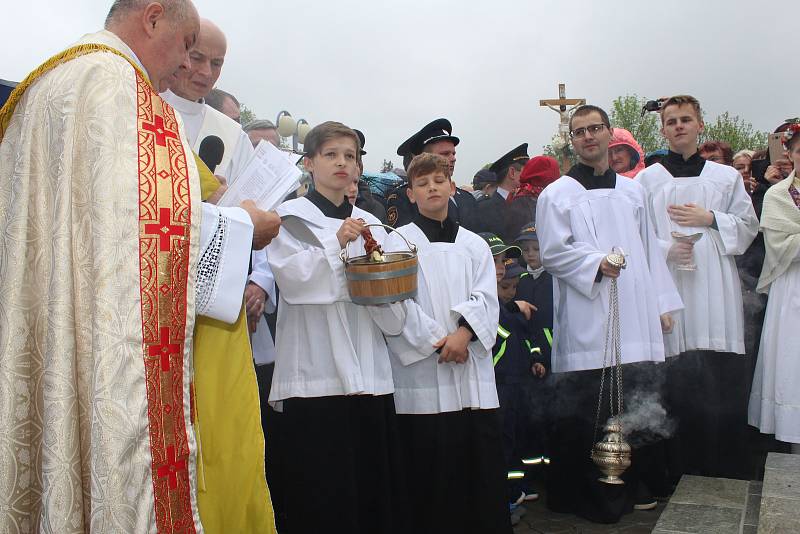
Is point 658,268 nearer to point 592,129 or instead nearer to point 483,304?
point 592,129

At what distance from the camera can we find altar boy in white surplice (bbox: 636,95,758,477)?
5.47m

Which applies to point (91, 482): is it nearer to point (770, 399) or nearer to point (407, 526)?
point (407, 526)

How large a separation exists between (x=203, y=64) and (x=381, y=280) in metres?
1.57

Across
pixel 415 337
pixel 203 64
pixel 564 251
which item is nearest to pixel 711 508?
pixel 564 251

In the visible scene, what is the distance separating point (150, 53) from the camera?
2.78 m

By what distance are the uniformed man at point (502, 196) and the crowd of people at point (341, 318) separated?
21 mm

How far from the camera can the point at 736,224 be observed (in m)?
5.54

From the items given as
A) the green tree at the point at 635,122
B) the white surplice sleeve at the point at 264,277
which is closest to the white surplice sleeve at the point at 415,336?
the white surplice sleeve at the point at 264,277

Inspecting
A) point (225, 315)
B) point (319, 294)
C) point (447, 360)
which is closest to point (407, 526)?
point (447, 360)

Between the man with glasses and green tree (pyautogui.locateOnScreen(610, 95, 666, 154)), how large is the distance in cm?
2712

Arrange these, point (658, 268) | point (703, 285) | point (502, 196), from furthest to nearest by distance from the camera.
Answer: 1. point (502, 196)
2. point (703, 285)
3. point (658, 268)

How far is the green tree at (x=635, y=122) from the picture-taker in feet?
103

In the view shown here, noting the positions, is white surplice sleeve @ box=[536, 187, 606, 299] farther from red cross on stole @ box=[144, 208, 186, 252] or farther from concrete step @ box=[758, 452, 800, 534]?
red cross on stole @ box=[144, 208, 186, 252]

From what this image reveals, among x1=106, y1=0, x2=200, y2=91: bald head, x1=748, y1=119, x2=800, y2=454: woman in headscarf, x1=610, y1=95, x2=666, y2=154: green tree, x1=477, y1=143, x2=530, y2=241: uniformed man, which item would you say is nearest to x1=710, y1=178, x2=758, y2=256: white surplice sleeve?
x1=748, y1=119, x2=800, y2=454: woman in headscarf
